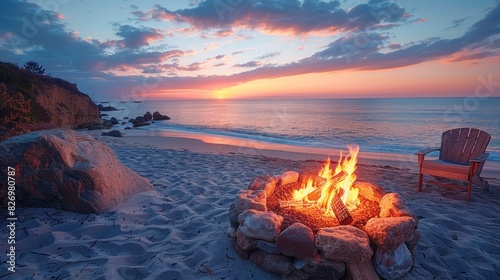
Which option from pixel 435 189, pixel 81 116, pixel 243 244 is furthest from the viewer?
pixel 81 116

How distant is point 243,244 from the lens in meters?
2.66

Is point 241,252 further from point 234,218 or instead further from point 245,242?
point 234,218

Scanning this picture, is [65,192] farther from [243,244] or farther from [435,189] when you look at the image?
[435,189]

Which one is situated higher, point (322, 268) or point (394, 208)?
point (394, 208)

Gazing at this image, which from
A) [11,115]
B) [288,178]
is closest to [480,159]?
[288,178]

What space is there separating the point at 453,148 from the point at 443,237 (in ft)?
11.8

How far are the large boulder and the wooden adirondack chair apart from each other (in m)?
6.20

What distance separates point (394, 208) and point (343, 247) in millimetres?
1038

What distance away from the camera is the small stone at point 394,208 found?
2.75 m

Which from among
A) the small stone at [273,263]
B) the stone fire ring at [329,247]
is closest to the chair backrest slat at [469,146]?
the stone fire ring at [329,247]

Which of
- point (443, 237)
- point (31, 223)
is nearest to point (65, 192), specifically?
point (31, 223)

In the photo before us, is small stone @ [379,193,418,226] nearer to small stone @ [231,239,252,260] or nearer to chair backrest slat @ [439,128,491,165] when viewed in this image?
small stone @ [231,239,252,260]

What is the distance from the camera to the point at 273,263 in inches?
96.2

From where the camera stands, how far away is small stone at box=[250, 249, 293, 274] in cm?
240
